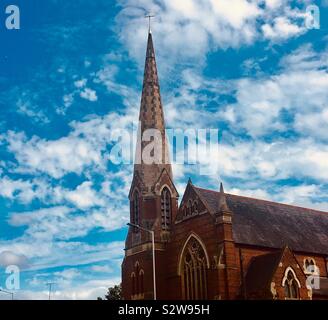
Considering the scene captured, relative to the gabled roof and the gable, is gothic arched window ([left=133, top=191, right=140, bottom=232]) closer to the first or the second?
the gable

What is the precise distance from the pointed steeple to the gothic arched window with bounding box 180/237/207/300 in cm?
766

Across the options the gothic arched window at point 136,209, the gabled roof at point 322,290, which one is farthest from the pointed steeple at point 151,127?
the gabled roof at point 322,290

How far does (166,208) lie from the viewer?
47.2 meters

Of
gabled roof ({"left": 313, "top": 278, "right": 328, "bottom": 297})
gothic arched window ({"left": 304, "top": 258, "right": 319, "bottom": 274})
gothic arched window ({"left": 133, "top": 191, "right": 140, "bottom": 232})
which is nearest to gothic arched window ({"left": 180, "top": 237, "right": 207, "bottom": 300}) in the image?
gothic arched window ({"left": 133, "top": 191, "right": 140, "bottom": 232})

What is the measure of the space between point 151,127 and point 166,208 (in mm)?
8567

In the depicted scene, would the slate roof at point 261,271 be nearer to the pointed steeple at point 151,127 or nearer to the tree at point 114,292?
the pointed steeple at point 151,127

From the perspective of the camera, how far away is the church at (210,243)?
38406 mm

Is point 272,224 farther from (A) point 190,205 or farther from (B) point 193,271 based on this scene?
(B) point 193,271

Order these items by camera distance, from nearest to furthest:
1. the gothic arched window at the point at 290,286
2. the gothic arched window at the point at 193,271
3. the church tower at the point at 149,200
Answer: the gothic arched window at the point at 290,286
the gothic arched window at the point at 193,271
the church tower at the point at 149,200

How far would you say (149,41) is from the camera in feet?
180

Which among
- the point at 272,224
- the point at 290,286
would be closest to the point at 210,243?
the point at 290,286

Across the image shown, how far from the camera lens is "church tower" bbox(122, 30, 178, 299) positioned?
44781 millimetres

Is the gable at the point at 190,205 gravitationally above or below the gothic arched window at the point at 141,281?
above
